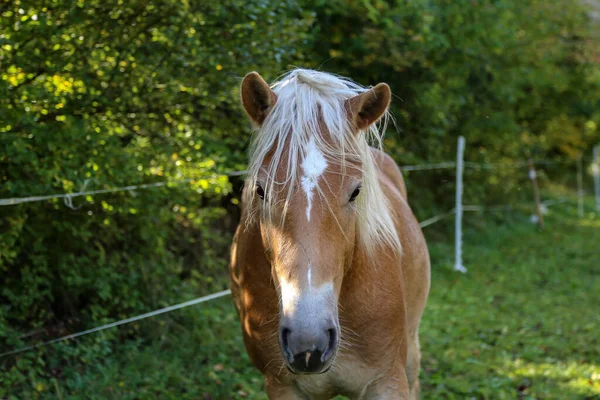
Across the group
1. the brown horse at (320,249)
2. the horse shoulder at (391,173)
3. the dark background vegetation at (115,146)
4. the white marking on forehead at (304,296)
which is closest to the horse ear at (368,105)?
the brown horse at (320,249)

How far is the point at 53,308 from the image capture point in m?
4.73

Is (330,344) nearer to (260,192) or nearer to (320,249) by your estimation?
(320,249)

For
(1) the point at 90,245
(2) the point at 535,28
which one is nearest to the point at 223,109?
(1) the point at 90,245

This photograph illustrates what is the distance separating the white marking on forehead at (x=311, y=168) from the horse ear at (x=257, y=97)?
31 cm

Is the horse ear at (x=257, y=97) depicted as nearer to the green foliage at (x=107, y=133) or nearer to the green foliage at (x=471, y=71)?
the green foliage at (x=107, y=133)

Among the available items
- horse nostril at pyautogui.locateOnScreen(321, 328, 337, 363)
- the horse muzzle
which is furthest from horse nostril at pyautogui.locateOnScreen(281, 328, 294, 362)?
horse nostril at pyautogui.locateOnScreen(321, 328, 337, 363)

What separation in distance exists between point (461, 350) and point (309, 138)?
3940mm

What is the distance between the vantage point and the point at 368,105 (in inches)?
105

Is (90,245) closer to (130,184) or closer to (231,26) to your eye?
(130,184)

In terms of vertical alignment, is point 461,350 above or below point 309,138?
below

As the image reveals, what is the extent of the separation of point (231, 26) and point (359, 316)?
8.70 feet

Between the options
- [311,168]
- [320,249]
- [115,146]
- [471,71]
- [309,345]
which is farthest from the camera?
[471,71]

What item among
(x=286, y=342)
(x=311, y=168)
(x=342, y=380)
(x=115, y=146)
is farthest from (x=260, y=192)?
(x=115, y=146)

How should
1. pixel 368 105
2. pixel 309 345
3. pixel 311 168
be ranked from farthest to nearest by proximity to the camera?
pixel 368 105 < pixel 311 168 < pixel 309 345
